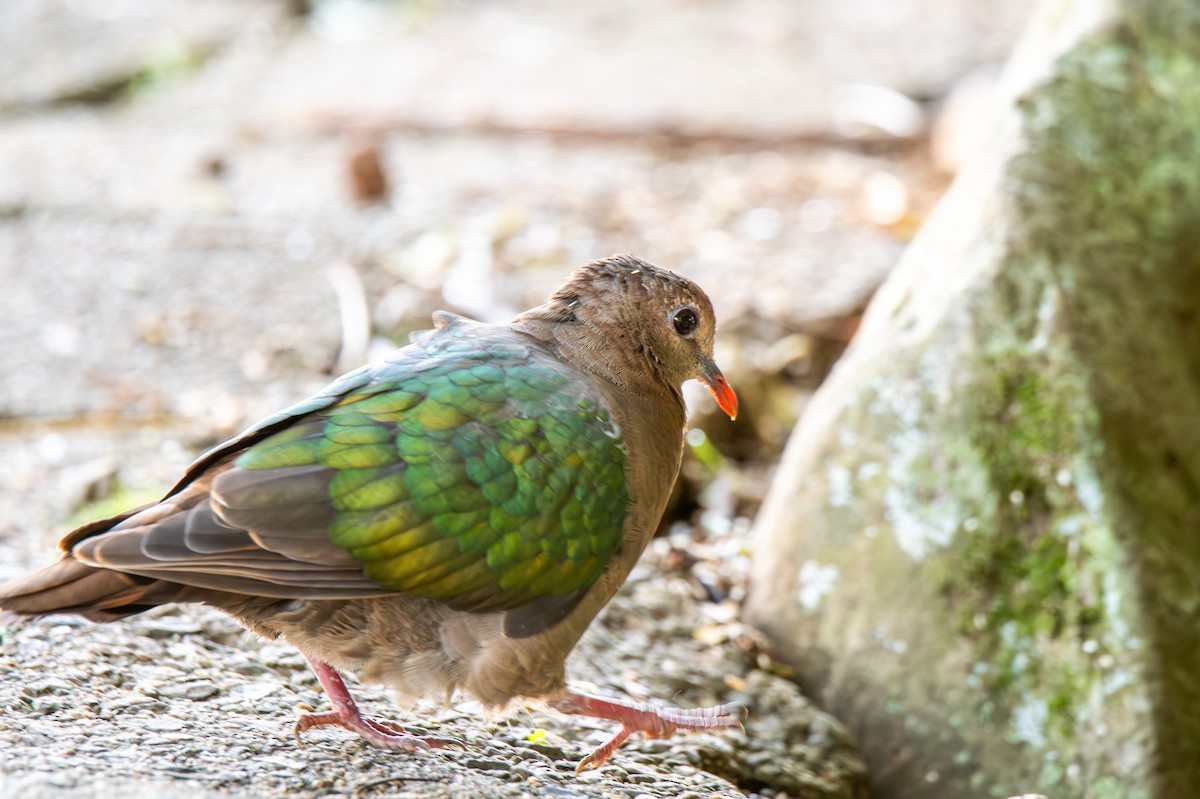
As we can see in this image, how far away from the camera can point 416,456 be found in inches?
124

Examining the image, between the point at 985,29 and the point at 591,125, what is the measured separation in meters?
3.56

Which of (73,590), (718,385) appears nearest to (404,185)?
(718,385)

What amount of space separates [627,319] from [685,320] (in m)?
0.18

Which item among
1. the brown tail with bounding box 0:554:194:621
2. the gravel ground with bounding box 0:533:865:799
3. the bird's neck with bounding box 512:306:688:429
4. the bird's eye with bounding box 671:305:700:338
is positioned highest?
the bird's eye with bounding box 671:305:700:338

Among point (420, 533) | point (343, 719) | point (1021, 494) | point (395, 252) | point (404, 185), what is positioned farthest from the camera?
point (404, 185)

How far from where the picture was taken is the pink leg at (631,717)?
3.44 m

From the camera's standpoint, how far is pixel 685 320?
377cm

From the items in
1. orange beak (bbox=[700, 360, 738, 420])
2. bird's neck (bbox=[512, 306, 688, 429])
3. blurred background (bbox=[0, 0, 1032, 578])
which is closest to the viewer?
bird's neck (bbox=[512, 306, 688, 429])

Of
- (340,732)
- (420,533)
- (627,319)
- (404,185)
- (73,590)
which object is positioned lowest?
(340,732)

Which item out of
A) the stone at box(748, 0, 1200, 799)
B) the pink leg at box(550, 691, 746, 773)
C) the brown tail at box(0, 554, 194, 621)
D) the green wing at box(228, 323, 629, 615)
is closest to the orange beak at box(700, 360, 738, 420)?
the green wing at box(228, 323, 629, 615)

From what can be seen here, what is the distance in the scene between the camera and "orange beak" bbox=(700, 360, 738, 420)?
388cm

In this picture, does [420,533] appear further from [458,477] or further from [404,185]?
[404,185]

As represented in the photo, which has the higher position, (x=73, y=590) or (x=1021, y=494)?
(x=1021, y=494)

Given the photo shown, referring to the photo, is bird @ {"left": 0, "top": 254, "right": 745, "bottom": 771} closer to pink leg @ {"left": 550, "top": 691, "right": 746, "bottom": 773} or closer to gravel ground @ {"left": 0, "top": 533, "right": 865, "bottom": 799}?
pink leg @ {"left": 550, "top": 691, "right": 746, "bottom": 773}
